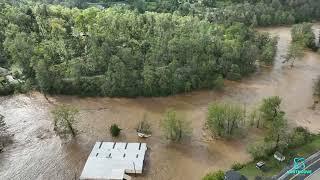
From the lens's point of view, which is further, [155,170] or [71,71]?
[71,71]

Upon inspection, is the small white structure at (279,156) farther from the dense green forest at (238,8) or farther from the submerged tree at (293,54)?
the dense green forest at (238,8)

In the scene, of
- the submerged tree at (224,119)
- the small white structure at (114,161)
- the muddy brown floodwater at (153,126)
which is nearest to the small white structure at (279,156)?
the muddy brown floodwater at (153,126)

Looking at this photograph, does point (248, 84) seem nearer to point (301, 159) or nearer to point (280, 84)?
point (280, 84)

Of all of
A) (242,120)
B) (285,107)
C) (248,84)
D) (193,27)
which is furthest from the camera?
(193,27)

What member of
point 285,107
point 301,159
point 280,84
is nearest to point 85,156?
point 301,159

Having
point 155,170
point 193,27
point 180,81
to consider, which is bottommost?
point 155,170

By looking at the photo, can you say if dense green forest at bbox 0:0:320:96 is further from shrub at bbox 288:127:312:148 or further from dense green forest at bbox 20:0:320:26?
shrub at bbox 288:127:312:148

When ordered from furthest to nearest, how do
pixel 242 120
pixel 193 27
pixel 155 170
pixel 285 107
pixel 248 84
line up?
pixel 193 27, pixel 248 84, pixel 285 107, pixel 242 120, pixel 155 170
